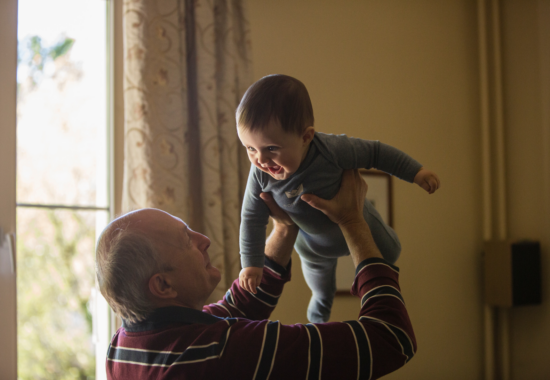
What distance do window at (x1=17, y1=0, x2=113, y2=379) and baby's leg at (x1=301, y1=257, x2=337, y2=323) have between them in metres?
1.26

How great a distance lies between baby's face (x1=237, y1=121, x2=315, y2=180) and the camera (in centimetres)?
114

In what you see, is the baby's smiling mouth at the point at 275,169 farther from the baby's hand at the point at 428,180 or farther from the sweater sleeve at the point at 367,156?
the baby's hand at the point at 428,180

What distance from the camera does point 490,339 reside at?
3.29m

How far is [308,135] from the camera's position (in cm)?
122

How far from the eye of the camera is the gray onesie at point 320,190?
48.9 inches

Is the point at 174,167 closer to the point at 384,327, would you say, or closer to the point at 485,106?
the point at 384,327

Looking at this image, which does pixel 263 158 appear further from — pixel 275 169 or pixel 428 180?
pixel 428 180

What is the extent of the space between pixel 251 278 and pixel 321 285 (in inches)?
11.7

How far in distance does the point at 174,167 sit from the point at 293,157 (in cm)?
113

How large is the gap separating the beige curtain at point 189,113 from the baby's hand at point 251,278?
37.5 inches

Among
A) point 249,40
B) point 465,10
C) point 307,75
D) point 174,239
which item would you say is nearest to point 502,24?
point 465,10

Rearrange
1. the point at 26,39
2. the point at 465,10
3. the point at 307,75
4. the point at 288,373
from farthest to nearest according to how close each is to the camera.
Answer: the point at 465,10
the point at 307,75
the point at 26,39
the point at 288,373

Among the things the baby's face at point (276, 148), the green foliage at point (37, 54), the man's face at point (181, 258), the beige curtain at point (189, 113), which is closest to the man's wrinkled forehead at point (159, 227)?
the man's face at point (181, 258)

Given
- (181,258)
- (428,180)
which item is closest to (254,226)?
(181,258)
